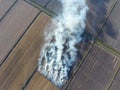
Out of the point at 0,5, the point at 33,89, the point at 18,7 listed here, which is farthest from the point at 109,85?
the point at 0,5

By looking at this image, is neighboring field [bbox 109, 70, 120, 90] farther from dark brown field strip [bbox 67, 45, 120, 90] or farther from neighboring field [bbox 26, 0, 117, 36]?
neighboring field [bbox 26, 0, 117, 36]

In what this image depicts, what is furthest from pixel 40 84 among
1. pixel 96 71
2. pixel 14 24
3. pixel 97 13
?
pixel 97 13

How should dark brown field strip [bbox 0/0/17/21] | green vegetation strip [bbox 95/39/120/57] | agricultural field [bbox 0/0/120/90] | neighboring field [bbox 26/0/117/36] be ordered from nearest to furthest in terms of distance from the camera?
agricultural field [bbox 0/0/120/90] < green vegetation strip [bbox 95/39/120/57] < neighboring field [bbox 26/0/117/36] < dark brown field strip [bbox 0/0/17/21]

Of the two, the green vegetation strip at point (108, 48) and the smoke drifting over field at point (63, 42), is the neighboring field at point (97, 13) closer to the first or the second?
the smoke drifting over field at point (63, 42)

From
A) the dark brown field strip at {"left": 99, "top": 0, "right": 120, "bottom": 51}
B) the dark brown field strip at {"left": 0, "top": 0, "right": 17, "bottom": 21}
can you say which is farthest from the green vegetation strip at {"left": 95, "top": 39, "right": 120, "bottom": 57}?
the dark brown field strip at {"left": 0, "top": 0, "right": 17, "bottom": 21}

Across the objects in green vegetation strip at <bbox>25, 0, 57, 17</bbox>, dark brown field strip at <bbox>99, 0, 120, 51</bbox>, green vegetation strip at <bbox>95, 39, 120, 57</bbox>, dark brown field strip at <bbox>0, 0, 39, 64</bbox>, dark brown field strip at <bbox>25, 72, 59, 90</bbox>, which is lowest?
dark brown field strip at <bbox>25, 72, 59, 90</bbox>

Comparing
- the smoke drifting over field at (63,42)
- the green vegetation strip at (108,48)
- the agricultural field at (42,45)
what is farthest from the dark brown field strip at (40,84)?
the green vegetation strip at (108,48)
